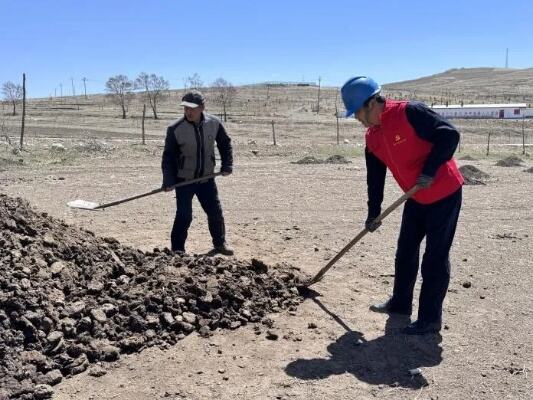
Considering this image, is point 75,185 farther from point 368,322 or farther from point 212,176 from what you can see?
point 368,322

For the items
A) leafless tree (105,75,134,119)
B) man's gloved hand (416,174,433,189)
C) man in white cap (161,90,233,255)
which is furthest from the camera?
leafless tree (105,75,134,119)

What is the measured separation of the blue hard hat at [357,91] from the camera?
3.92m

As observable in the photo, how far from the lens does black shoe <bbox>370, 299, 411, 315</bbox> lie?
4.81 meters

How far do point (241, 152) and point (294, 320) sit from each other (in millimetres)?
15314

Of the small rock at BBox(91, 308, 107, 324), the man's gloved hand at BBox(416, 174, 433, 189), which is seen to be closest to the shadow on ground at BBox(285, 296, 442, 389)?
the man's gloved hand at BBox(416, 174, 433, 189)

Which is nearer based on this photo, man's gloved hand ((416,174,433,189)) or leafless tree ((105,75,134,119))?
man's gloved hand ((416,174,433,189))

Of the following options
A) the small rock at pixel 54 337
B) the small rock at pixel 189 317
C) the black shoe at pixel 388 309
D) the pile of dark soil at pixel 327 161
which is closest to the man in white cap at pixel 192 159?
the small rock at pixel 189 317

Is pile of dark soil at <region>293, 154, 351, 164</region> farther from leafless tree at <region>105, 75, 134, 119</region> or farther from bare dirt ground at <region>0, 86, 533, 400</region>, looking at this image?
leafless tree at <region>105, 75, 134, 119</region>

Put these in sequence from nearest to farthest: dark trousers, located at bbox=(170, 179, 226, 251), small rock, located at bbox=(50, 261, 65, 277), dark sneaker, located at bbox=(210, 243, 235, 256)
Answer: small rock, located at bbox=(50, 261, 65, 277)
dark trousers, located at bbox=(170, 179, 226, 251)
dark sneaker, located at bbox=(210, 243, 235, 256)

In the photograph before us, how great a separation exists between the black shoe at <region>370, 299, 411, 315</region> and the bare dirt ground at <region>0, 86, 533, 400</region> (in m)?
0.09

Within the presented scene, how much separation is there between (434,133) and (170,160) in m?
3.11

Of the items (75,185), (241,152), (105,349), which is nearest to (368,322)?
(105,349)

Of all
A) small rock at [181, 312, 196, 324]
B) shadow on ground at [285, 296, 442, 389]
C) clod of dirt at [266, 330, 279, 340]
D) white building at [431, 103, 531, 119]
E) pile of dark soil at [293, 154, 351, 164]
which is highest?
white building at [431, 103, 531, 119]

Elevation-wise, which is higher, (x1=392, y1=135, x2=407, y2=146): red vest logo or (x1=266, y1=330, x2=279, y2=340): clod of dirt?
(x1=392, y1=135, x2=407, y2=146): red vest logo
